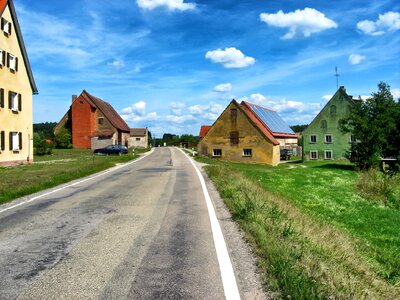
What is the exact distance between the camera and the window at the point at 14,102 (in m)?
29.9

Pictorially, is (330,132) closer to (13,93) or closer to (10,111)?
(13,93)

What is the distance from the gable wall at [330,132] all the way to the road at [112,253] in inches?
1927

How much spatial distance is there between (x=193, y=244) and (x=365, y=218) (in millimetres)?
9324

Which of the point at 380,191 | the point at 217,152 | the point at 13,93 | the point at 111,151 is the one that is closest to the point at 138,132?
the point at 111,151

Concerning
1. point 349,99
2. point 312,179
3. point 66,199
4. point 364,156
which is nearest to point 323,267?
point 66,199

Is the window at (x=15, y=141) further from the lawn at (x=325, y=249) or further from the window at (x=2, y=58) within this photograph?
the lawn at (x=325, y=249)

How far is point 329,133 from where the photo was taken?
57.6 m

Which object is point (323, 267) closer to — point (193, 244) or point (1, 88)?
point (193, 244)

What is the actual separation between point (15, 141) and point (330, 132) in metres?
41.8

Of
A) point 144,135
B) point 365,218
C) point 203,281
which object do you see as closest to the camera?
point 203,281

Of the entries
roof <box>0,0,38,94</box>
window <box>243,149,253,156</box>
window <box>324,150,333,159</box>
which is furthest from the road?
window <box>324,150,333,159</box>

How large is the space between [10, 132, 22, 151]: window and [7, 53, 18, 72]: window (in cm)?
478

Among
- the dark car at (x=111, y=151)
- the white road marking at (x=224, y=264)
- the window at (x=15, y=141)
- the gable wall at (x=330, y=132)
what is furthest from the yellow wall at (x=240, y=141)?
the white road marking at (x=224, y=264)

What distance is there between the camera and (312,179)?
25.7m
